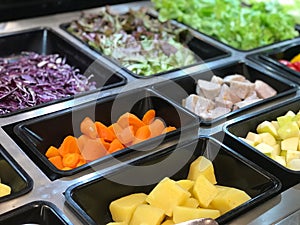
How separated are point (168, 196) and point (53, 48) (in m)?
1.31

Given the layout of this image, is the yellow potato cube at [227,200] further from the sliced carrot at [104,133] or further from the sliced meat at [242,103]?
the sliced meat at [242,103]

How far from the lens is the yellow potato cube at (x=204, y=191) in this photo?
1482mm

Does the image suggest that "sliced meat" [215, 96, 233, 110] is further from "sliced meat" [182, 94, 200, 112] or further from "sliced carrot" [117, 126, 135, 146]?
"sliced carrot" [117, 126, 135, 146]

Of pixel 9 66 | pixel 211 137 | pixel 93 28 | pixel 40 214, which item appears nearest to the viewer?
pixel 40 214

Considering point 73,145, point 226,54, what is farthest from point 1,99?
point 226,54

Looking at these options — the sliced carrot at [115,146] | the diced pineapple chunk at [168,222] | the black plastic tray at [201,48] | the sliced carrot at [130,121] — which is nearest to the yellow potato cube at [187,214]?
the diced pineapple chunk at [168,222]

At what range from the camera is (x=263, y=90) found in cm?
213

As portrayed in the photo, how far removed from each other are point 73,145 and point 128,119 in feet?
0.73

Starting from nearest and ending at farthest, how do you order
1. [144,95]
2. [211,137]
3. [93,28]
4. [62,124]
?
[211,137] < [62,124] < [144,95] < [93,28]

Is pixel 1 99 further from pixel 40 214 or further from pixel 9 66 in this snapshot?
pixel 40 214

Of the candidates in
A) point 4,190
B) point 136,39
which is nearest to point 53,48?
point 136,39

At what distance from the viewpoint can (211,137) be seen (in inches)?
68.4

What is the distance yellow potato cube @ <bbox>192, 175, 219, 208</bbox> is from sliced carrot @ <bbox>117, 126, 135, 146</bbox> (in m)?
0.33

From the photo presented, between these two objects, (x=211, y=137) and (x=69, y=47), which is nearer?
(x=211, y=137)
